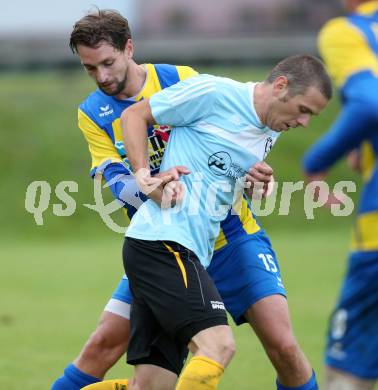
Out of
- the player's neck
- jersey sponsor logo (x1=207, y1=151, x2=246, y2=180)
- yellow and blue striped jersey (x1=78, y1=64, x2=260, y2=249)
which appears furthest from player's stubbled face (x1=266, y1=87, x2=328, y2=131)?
the player's neck

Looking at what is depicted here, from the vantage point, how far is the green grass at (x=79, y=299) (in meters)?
7.68

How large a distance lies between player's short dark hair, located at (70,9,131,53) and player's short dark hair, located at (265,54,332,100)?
111cm

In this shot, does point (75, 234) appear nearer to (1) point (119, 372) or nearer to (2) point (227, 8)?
(1) point (119, 372)

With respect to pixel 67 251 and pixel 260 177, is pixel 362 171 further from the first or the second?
pixel 67 251

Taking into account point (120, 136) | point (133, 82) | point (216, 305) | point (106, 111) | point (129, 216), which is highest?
point (133, 82)

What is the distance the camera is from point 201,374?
15.7 feet

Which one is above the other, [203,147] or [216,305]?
[203,147]

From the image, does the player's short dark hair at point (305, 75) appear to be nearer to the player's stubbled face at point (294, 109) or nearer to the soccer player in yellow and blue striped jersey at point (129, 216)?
the player's stubbled face at point (294, 109)

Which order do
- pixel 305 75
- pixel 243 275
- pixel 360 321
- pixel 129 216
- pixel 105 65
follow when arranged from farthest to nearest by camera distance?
pixel 129 216 < pixel 243 275 < pixel 105 65 < pixel 305 75 < pixel 360 321

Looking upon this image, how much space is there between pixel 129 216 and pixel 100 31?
43.2 inches

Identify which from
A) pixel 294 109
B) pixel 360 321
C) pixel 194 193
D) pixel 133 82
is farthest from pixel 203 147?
pixel 360 321

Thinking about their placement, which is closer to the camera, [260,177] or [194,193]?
[194,193]

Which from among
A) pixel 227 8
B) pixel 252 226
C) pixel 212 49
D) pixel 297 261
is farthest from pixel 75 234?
pixel 227 8

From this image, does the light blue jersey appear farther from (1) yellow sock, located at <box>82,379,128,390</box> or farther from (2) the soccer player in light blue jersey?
(1) yellow sock, located at <box>82,379,128,390</box>
